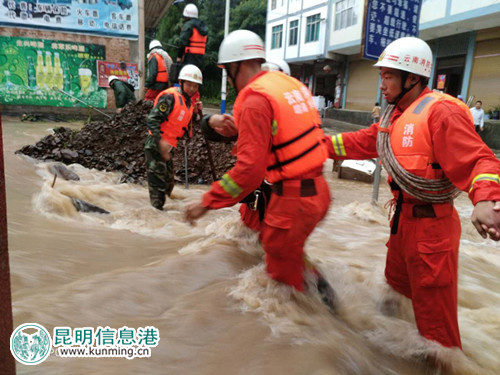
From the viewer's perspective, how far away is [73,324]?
2406 mm

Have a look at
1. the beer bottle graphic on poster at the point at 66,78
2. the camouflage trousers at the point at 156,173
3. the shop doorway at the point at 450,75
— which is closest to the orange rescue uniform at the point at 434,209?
the camouflage trousers at the point at 156,173

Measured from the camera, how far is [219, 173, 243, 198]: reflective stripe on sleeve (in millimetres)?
2426

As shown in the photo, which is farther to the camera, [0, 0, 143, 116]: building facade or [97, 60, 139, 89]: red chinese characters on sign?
[97, 60, 139, 89]: red chinese characters on sign

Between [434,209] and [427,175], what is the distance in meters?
0.22

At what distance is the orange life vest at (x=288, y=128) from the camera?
253cm

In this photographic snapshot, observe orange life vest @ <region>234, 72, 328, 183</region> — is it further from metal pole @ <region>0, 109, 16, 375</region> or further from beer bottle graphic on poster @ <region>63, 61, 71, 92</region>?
beer bottle graphic on poster @ <region>63, 61, 71, 92</region>

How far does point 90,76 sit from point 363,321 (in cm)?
1436

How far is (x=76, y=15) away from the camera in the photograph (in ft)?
46.2

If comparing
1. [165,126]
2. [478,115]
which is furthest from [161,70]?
[478,115]

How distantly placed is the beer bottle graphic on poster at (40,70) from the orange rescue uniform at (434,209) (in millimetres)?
14913

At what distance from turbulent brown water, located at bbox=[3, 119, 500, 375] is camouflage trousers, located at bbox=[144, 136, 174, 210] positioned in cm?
69

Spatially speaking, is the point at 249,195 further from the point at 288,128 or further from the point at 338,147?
the point at 288,128

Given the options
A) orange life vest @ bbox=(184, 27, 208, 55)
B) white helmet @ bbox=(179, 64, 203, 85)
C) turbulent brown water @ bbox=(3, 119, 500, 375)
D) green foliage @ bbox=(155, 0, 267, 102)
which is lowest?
turbulent brown water @ bbox=(3, 119, 500, 375)

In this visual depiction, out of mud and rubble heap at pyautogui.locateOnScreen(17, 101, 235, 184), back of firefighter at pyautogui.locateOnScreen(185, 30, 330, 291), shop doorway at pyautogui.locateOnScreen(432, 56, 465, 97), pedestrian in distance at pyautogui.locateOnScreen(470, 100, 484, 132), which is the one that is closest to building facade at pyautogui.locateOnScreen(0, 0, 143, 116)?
mud and rubble heap at pyautogui.locateOnScreen(17, 101, 235, 184)
